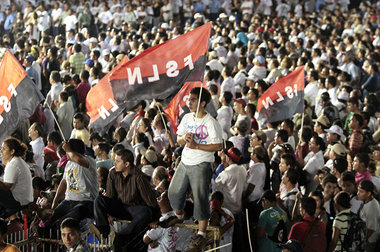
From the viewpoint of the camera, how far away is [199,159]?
810cm

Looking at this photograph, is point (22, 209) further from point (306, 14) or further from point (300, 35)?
point (306, 14)

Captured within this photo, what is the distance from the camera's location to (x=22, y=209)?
8789 mm

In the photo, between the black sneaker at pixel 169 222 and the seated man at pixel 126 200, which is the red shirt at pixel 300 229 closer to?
the black sneaker at pixel 169 222

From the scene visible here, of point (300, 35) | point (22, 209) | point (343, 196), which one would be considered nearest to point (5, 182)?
point (22, 209)

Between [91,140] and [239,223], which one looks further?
[91,140]

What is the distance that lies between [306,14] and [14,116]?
20299 millimetres

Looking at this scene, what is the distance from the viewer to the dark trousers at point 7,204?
8.56 metres

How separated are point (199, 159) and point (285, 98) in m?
4.91

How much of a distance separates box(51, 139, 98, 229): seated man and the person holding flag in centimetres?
101

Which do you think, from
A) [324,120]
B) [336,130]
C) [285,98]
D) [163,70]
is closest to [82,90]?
[285,98]

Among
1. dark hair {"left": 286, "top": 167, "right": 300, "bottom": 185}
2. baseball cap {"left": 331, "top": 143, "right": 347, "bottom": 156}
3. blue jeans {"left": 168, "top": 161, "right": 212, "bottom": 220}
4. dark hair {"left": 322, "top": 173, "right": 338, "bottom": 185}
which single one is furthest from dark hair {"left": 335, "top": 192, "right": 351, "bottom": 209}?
baseball cap {"left": 331, "top": 143, "right": 347, "bottom": 156}

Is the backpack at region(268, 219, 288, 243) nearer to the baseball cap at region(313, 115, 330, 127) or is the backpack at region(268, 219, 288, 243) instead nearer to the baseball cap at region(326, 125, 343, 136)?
the baseball cap at region(326, 125, 343, 136)

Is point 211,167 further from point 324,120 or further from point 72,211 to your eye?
point 324,120

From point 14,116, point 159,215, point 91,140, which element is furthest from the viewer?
point 91,140
